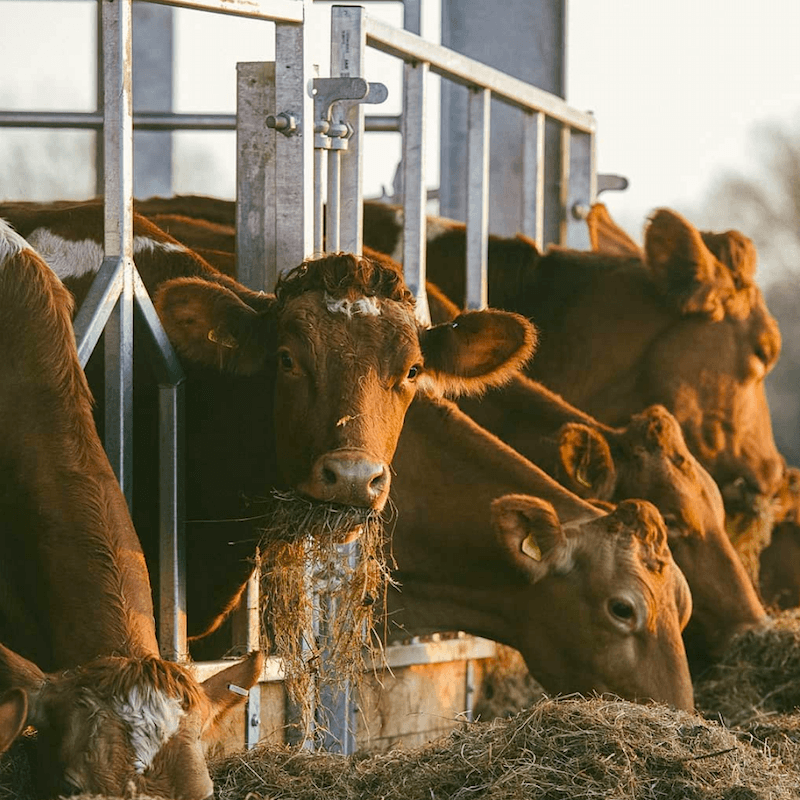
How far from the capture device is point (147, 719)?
10.6 ft

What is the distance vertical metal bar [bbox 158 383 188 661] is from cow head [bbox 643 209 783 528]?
4.09 meters

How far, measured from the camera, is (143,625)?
12.6 ft

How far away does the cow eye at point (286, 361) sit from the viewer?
4875 mm

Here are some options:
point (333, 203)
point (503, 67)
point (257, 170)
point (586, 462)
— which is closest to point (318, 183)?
point (333, 203)

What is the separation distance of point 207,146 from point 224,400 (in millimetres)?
25573

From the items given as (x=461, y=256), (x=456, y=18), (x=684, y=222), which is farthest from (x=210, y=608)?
(x=456, y=18)

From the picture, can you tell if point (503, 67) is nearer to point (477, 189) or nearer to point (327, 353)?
point (477, 189)

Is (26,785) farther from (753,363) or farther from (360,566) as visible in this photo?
(753,363)

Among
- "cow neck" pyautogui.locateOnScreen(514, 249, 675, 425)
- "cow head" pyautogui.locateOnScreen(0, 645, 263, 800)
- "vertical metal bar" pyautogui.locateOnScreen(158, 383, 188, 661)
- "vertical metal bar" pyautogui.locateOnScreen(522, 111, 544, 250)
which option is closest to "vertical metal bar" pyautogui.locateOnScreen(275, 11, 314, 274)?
"vertical metal bar" pyautogui.locateOnScreen(158, 383, 188, 661)

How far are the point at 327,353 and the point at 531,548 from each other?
4.73ft

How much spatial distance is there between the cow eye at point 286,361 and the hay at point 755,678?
2.26 metres

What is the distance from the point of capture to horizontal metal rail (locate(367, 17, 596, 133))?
6.09 m

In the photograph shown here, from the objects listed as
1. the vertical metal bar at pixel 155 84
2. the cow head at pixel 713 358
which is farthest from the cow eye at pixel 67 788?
the vertical metal bar at pixel 155 84

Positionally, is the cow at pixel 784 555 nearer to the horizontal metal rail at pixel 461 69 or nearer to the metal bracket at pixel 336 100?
the horizontal metal rail at pixel 461 69
